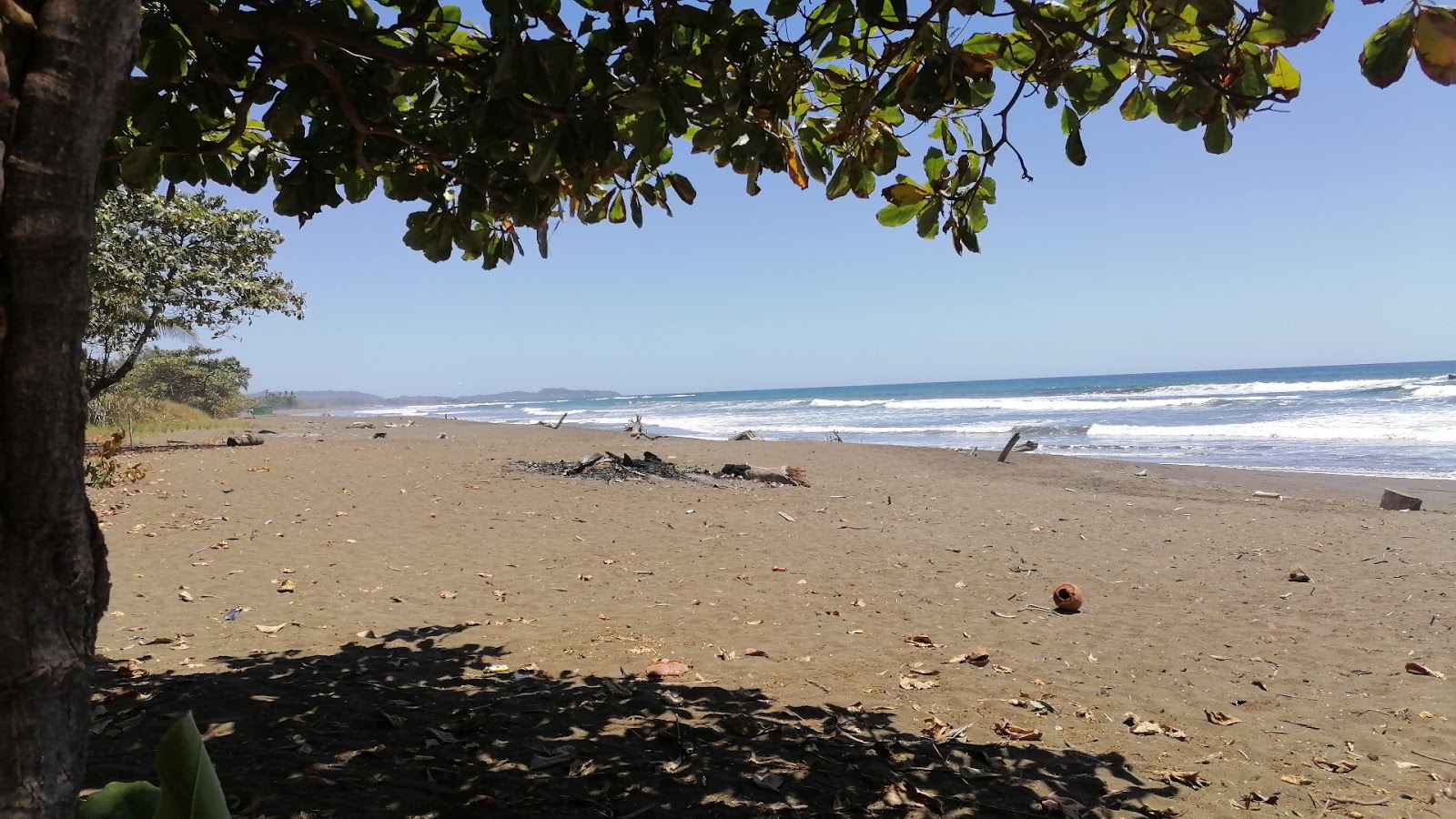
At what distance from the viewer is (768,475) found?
1261cm

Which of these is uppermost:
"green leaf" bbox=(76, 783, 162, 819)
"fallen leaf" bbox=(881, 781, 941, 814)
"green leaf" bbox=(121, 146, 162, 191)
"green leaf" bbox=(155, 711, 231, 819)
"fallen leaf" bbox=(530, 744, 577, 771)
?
"green leaf" bbox=(121, 146, 162, 191)

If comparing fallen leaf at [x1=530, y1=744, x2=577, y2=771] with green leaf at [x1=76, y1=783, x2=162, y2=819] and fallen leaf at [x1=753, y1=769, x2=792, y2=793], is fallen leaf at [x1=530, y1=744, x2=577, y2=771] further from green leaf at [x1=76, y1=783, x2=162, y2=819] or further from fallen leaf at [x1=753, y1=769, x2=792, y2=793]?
green leaf at [x1=76, y1=783, x2=162, y2=819]

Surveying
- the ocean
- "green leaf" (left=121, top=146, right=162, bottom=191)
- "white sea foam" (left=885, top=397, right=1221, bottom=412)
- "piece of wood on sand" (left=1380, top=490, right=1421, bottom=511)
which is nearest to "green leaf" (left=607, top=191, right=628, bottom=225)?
"green leaf" (left=121, top=146, right=162, bottom=191)

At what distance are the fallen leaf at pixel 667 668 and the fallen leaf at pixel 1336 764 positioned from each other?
2891mm

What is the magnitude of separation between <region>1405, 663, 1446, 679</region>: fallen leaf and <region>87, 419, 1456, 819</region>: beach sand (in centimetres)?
8

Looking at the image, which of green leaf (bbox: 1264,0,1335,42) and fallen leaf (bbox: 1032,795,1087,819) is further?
fallen leaf (bbox: 1032,795,1087,819)

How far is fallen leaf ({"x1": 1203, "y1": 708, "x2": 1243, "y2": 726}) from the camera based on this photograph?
12.6ft

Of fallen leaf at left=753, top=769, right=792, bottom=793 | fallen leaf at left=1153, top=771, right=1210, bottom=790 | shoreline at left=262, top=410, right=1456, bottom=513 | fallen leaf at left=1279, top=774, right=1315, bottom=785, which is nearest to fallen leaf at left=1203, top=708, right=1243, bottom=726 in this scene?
fallen leaf at left=1279, top=774, right=1315, bottom=785

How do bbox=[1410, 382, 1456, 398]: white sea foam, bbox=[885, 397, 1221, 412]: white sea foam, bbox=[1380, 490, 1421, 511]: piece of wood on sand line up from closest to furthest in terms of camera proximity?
1. bbox=[1380, 490, 1421, 511]: piece of wood on sand
2. bbox=[1410, 382, 1456, 398]: white sea foam
3. bbox=[885, 397, 1221, 412]: white sea foam

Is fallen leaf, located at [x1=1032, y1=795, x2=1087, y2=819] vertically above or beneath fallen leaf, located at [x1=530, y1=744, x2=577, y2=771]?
beneath

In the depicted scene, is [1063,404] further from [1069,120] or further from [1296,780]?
[1069,120]

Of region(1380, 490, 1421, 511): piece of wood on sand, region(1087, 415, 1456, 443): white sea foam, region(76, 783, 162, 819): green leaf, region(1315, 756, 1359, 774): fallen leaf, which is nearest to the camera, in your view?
region(76, 783, 162, 819): green leaf

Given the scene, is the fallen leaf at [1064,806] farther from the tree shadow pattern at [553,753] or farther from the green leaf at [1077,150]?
the green leaf at [1077,150]

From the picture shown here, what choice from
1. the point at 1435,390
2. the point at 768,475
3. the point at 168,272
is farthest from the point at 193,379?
the point at 1435,390
